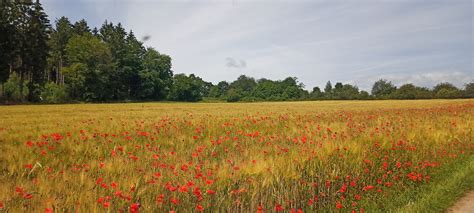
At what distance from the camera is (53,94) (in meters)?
51.9

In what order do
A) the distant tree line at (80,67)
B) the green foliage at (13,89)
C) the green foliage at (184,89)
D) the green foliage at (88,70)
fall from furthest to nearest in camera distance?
the green foliage at (184,89), the green foliage at (88,70), the distant tree line at (80,67), the green foliage at (13,89)

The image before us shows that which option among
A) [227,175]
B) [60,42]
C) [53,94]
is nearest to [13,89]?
[53,94]

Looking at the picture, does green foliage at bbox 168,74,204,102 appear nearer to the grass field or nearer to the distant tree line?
the distant tree line

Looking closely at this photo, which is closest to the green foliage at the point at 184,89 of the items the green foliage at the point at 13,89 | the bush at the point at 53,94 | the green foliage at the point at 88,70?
the green foliage at the point at 88,70

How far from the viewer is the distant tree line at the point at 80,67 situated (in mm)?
49281

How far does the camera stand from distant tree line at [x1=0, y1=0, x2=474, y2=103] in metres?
49.3

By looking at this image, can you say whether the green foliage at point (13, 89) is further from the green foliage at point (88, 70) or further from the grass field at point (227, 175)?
the grass field at point (227, 175)

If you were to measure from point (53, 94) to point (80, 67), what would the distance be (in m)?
7.38

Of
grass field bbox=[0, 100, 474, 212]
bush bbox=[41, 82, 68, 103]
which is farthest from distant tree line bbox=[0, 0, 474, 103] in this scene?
grass field bbox=[0, 100, 474, 212]

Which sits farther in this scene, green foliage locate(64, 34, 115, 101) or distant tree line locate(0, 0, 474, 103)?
green foliage locate(64, 34, 115, 101)

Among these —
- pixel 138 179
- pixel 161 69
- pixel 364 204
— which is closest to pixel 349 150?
pixel 364 204

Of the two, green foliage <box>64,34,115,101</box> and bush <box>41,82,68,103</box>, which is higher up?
green foliage <box>64,34,115,101</box>

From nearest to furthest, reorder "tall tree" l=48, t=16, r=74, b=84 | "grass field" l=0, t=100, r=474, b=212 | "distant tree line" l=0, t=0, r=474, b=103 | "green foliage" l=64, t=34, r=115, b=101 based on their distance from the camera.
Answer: "grass field" l=0, t=100, r=474, b=212 < "distant tree line" l=0, t=0, r=474, b=103 < "green foliage" l=64, t=34, r=115, b=101 < "tall tree" l=48, t=16, r=74, b=84

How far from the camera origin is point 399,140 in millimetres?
7445
